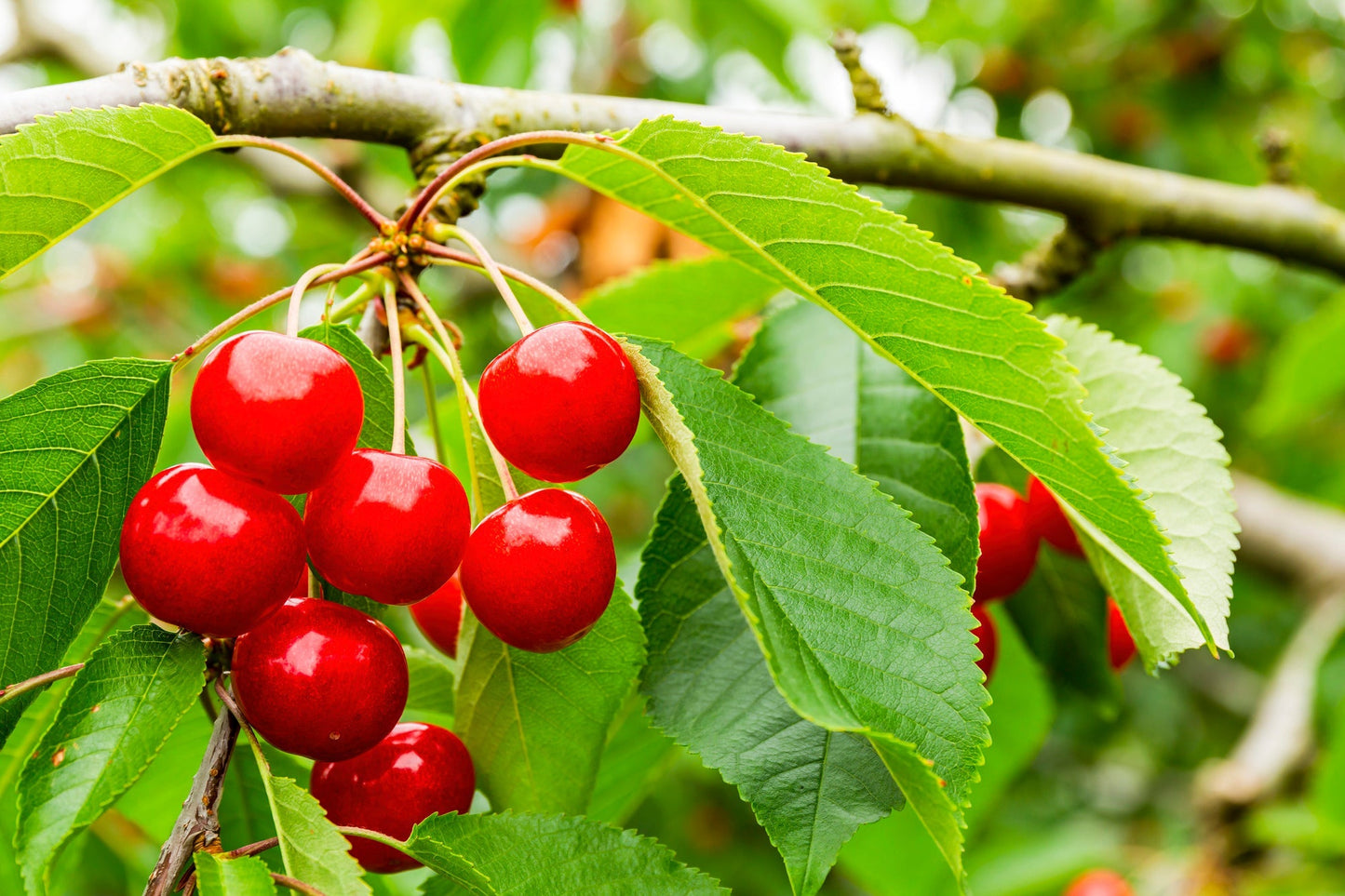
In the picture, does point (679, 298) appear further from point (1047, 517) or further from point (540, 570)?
point (540, 570)

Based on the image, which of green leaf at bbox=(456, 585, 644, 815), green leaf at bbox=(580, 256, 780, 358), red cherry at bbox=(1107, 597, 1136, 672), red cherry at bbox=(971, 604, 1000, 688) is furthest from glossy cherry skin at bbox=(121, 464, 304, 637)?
red cherry at bbox=(1107, 597, 1136, 672)

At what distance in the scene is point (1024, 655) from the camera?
2.03 metres

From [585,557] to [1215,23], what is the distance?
4.88 m

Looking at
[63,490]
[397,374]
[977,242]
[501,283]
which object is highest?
[501,283]

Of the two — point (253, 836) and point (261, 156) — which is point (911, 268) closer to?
point (253, 836)

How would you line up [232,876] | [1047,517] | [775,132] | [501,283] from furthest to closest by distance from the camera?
[775,132] < [1047,517] < [501,283] < [232,876]

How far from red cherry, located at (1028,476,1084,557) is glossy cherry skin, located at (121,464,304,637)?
94 cm

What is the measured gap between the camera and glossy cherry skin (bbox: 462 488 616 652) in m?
0.94

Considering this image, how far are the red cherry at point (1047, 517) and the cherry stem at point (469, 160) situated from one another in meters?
0.75

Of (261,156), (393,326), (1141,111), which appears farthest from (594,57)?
(393,326)

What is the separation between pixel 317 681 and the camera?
922 millimetres

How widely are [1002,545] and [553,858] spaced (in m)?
0.67

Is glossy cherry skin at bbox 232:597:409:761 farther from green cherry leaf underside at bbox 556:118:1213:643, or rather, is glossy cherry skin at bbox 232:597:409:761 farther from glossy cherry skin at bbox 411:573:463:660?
green cherry leaf underside at bbox 556:118:1213:643

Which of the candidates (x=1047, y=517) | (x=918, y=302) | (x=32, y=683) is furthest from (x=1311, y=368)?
(x=32, y=683)
